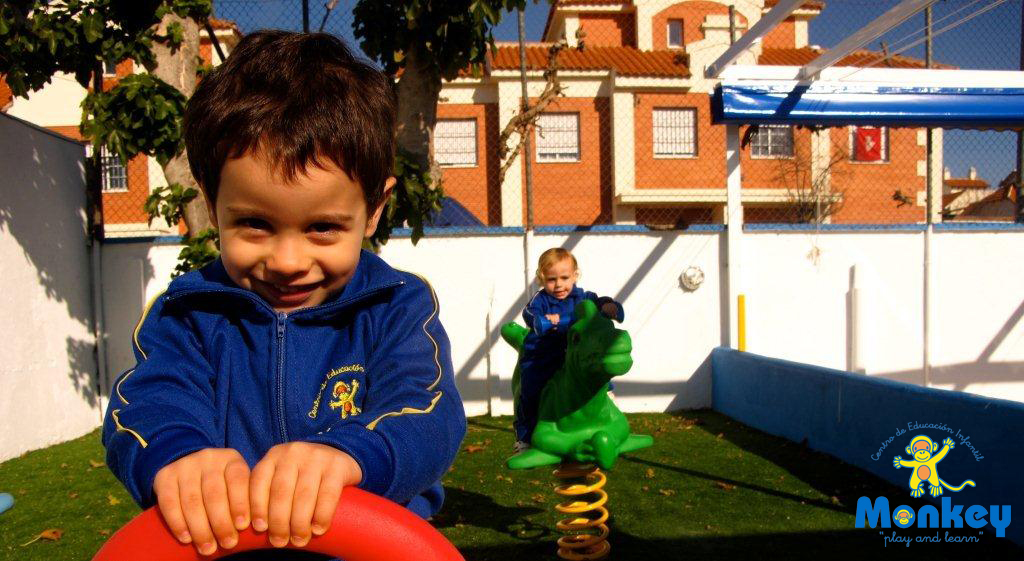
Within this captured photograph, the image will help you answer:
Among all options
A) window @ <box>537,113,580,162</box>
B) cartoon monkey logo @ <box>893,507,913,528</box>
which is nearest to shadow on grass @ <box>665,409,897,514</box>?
cartoon monkey logo @ <box>893,507,913,528</box>

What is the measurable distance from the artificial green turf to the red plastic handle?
3.82m

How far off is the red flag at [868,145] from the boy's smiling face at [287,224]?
20900 mm

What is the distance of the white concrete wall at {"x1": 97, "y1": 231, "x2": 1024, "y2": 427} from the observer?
9.27m

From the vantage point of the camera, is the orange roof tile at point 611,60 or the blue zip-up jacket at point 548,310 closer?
the blue zip-up jacket at point 548,310

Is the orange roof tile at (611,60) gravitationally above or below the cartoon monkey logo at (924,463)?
above

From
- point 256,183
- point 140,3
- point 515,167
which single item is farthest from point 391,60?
point 515,167

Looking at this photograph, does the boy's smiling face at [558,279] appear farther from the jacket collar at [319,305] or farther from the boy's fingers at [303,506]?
the boy's fingers at [303,506]

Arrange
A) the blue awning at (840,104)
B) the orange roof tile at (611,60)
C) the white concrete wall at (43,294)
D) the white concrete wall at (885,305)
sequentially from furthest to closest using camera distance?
the orange roof tile at (611,60)
the white concrete wall at (885,305)
the blue awning at (840,104)
the white concrete wall at (43,294)

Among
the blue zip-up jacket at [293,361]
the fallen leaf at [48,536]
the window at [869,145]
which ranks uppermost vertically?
the window at [869,145]

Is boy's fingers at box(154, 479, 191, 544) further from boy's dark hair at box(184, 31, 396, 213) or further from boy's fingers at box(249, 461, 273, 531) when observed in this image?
boy's dark hair at box(184, 31, 396, 213)

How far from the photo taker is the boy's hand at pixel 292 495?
0.93 m

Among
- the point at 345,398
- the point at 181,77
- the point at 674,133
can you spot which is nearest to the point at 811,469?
the point at 345,398

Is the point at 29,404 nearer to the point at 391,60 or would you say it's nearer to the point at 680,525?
the point at 391,60

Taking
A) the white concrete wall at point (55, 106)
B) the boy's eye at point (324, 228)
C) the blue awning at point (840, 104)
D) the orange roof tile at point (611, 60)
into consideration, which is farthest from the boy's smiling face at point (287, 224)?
the white concrete wall at point (55, 106)
